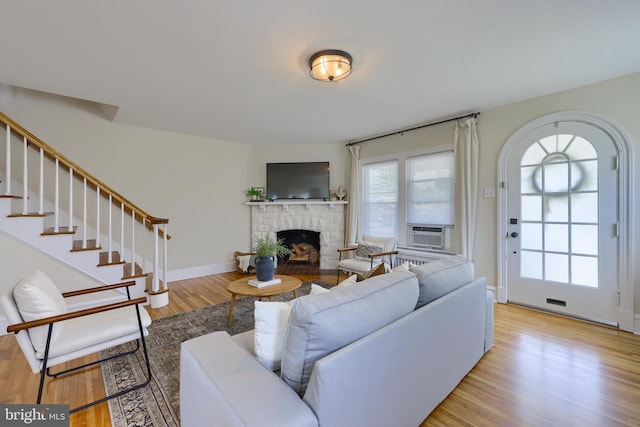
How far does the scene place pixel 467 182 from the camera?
3.56m

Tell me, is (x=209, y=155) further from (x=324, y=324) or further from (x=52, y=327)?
(x=324, y=324)

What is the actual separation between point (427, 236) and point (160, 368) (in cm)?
361

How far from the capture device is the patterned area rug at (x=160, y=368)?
1598mm

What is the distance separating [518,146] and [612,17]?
1569mm

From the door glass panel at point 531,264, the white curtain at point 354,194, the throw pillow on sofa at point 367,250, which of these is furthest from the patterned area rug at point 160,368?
the door glass panel at point 531,264

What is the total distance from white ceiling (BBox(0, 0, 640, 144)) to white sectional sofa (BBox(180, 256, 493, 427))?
172 cm

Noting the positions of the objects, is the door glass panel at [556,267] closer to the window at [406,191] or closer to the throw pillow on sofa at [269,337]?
the window at [406,191]

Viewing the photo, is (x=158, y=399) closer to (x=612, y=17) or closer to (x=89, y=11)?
(x=89, y=11)

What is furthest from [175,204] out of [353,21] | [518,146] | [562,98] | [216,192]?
[562,98]

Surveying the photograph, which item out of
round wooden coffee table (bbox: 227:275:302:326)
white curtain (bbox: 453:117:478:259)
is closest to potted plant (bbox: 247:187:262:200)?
round wooden coffee table (bbox: 227:275:302:326)

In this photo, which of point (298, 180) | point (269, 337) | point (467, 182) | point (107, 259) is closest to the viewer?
point (269, 337)

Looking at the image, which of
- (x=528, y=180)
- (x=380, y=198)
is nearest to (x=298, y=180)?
(x=380, y=198)

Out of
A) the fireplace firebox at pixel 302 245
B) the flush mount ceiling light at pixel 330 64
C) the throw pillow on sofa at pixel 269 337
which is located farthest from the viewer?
the fireplace firebox at pixel 302 245

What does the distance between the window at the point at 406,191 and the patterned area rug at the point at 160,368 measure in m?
2.63
